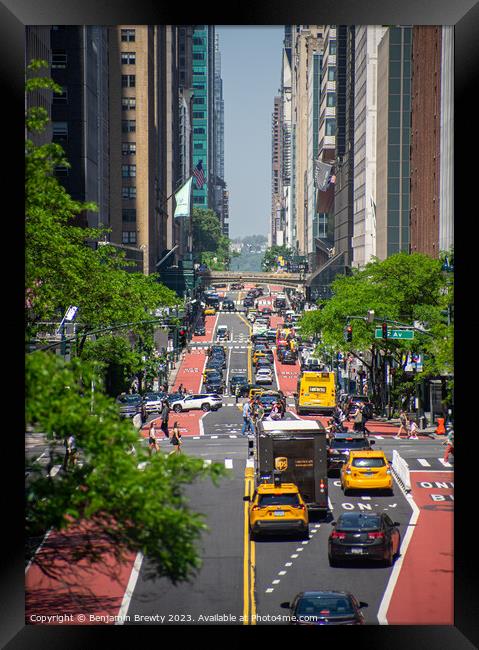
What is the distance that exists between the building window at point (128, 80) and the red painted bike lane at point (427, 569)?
385 feet

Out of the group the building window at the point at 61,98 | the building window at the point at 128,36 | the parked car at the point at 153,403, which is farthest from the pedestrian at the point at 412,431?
the building window at the point at 128,36

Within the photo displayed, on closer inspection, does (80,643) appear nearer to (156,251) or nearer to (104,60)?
(104,60)

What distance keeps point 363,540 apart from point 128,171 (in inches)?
4866

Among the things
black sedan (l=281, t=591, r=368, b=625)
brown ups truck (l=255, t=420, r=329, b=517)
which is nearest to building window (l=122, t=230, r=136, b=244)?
brown ups truck (l=255, t=420, r=329, b=517)

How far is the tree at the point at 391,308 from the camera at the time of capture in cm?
7606

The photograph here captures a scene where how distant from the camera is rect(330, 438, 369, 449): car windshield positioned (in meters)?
48.2

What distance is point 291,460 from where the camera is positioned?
126 feet

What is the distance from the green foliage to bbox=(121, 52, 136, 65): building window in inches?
5498

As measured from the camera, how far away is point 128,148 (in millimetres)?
151750

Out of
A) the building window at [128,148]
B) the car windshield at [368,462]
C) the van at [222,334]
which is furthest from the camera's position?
the van at [222,334]

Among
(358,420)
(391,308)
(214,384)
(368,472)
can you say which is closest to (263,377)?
(214,384)

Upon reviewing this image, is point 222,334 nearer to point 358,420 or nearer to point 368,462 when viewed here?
point 358,420

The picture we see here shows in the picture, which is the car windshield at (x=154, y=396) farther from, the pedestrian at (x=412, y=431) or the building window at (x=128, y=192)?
the building window at (x=128, y=192)
